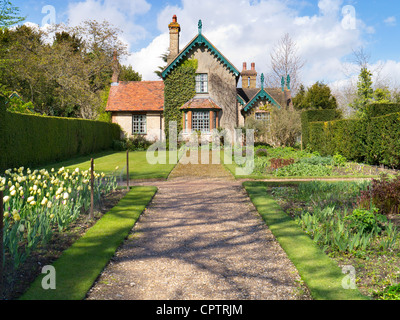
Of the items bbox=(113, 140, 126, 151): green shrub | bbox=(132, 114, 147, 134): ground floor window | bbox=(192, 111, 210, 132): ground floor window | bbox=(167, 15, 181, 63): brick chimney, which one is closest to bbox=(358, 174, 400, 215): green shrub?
bbox=(192, 111, 210, 132): ground floor window

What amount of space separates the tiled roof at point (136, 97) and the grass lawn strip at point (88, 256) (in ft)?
76.9

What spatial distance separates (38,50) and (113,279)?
123ft

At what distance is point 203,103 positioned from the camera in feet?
88.8

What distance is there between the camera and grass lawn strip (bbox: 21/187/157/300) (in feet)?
11.8

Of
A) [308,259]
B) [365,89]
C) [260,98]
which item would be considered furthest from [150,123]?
[308,259]

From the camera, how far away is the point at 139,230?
6043 mm

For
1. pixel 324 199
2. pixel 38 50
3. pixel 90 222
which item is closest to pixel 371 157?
pixel 324 199

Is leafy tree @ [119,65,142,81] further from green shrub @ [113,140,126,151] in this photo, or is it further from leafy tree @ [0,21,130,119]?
green shrub @ [113,140,126,151]

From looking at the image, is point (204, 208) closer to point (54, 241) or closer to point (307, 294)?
point (54, 241)

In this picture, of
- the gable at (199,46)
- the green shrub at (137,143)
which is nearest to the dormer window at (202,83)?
the gable at (199,46)

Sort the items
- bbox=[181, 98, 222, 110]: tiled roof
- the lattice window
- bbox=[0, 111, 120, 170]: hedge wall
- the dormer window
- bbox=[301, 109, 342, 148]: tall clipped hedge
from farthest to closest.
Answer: the dormer window
bbox=[181, 98, 222, 110]: tiled roof
the lattice window
bbox=[301, 109, 342, 148]: tall clipped hedge
bbox=[0, 111, 120, 170]: hedge wall

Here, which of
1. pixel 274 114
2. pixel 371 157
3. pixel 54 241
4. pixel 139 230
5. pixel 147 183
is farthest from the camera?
pixel 274 114

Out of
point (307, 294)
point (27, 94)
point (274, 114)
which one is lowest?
point (307, 294)

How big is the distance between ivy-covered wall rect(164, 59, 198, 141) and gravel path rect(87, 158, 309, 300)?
67.2ft
